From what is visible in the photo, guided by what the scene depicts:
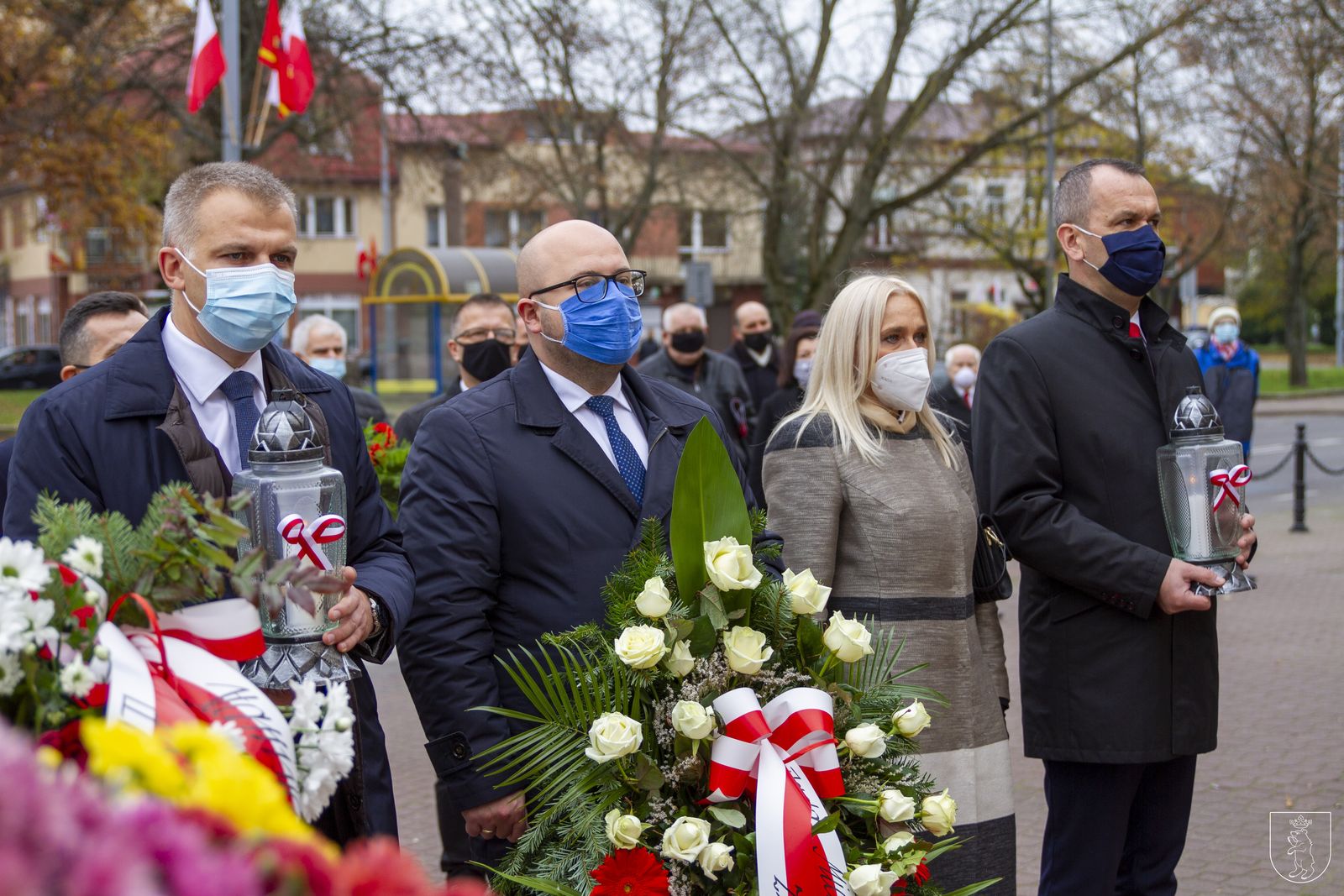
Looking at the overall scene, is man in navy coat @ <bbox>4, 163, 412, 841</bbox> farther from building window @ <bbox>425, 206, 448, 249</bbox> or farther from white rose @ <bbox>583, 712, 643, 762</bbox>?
building window @ <bbox>425, 206, 448, 249</bbox>

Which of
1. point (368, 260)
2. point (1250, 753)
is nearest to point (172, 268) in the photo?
point (1250, 753)

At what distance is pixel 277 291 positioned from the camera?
2.72 metres

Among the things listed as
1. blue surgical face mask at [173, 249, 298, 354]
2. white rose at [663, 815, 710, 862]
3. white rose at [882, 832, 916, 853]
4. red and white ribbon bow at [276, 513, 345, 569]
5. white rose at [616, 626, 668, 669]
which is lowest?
white rose at [882, 832, 916, 853]

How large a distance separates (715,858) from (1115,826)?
1.81 m

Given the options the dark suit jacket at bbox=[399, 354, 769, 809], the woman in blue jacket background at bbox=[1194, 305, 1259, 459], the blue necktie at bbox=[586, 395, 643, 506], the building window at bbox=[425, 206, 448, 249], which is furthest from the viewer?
the building window at bbox=[425, 206, 448, 249]

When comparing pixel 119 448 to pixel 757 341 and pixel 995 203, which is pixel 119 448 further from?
pixel 995 203

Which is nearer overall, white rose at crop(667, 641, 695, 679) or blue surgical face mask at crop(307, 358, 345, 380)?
white rose at crop(667, 641, 695, 679)

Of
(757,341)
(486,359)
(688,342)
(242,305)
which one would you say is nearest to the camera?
(242,305)

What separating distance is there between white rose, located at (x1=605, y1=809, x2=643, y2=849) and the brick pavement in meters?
3.27

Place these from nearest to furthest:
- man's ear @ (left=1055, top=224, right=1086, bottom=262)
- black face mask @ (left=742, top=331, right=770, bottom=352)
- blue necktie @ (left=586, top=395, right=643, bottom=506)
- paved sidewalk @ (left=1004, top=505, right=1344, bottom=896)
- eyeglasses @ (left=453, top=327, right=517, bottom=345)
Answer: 1. blue necktie @ (left=586, top=395, right=643, bottom=506)
2. man's ear @ (left=1055, top=224, right=1086, bottom=262)
3. paved sidewalk @ (left=1004, top=505, right=1344, bottom=896)
4. eyeglasses @ (left=453, top=327, right=517, bottom=345)
5. black face mask @ (left=742, top=331, right=770, bottom=352)

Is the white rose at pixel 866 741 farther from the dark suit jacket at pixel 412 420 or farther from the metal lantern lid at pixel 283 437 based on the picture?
the dark suit jacket at pixel 412 420

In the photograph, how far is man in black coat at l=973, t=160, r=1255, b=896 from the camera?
366 cm

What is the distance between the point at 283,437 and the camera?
2416mm

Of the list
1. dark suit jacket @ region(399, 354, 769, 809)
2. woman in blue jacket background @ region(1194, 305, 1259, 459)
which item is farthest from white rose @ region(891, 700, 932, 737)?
woman in blue jacket background @ region(1194, 305, 1259, 459)
